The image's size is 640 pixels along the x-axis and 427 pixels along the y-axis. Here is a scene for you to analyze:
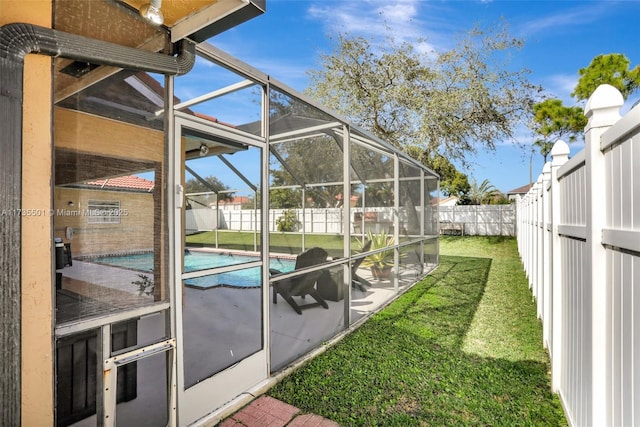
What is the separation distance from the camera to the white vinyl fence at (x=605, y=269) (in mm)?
1131

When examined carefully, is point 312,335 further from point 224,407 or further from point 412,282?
point 412,282

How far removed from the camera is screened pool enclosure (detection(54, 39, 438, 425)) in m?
1.63

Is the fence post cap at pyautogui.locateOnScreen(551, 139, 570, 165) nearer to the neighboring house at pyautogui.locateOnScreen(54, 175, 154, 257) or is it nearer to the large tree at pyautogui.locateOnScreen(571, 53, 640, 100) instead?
the neighboring house at pyautogui.locateOnScreen(54, 175, 154, 257)

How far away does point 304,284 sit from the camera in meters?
3.61

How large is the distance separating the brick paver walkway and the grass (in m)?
0.08

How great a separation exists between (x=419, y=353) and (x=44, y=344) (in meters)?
3.03

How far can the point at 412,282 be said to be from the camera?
22.0 feet

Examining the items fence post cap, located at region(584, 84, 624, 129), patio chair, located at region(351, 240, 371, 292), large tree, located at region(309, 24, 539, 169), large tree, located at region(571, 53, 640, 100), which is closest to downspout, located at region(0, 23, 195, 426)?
fence post cap, located at region(584, 84, 624, 129)

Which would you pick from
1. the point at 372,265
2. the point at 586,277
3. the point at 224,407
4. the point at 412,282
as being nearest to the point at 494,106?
the point at 412,282

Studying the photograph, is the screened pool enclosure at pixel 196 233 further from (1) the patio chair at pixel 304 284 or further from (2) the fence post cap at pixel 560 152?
(2) the fence post cap at pixel 560 152

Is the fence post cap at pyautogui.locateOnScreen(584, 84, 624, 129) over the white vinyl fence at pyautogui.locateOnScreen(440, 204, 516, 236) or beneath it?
over

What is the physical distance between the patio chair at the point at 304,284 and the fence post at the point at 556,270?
7.16 feet

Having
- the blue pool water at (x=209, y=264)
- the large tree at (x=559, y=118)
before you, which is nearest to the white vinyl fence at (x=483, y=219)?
the large tree at (x=559, y=118)

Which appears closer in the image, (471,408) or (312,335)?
(471,408)
